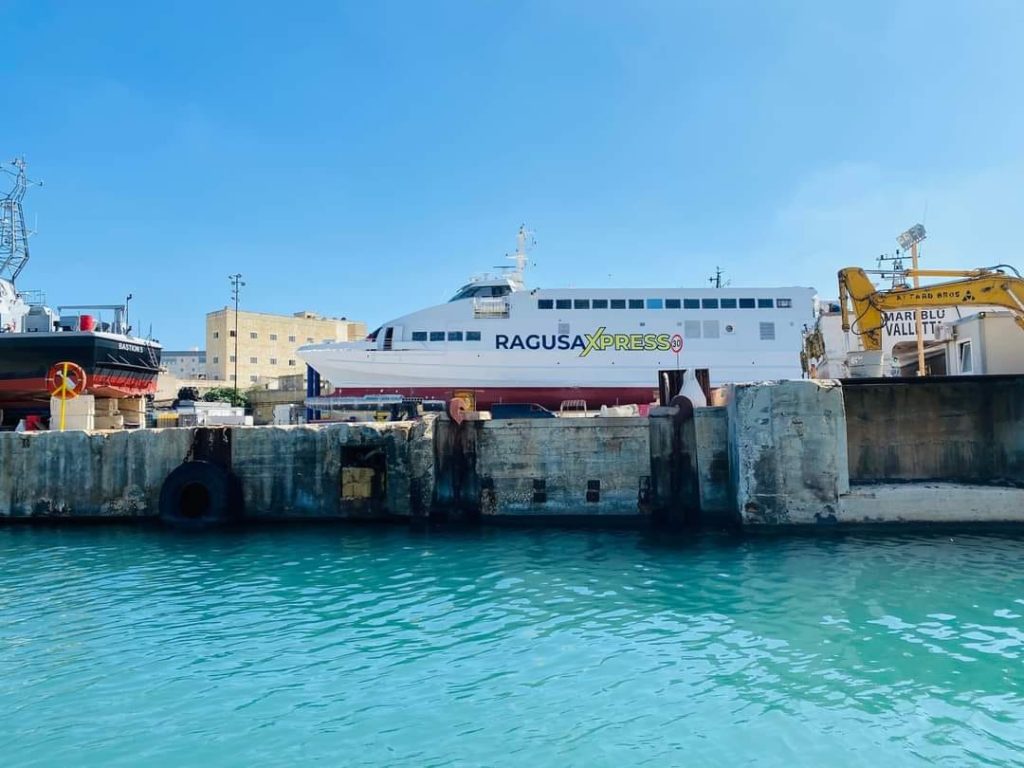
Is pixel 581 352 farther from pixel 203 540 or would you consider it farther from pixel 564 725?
pixel 564 725

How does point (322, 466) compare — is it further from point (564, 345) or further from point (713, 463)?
point (564, 345)

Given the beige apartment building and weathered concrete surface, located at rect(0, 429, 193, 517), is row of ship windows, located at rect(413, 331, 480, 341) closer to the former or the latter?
weathered concrete surface, located at rect(0, 429, 193, 517)

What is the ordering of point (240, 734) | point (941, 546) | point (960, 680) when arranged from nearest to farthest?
→ point (240, 734)
point (960, 680)
point (941, 546)

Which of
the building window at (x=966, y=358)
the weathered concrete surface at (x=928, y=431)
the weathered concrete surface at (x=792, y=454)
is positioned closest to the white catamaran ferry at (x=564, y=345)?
the building window at (x=966, y=358)

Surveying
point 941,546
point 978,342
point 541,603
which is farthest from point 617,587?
point 978,342

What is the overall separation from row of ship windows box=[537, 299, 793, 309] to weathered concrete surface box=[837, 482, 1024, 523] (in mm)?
13546

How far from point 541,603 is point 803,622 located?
10.1 ft

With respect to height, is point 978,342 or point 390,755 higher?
point 978,342

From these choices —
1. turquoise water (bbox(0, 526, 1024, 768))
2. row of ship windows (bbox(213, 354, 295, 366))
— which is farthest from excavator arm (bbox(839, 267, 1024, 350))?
row of ship windows (bbox(213, 354, 295, 366))

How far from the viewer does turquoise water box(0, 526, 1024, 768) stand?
16.9 ft

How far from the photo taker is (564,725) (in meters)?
5.40

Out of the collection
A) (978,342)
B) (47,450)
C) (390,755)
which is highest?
(978,342)

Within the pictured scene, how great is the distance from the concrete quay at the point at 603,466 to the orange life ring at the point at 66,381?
1.90 meters

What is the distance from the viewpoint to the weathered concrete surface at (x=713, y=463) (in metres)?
13.4
